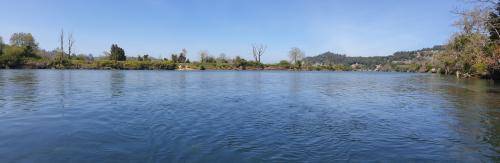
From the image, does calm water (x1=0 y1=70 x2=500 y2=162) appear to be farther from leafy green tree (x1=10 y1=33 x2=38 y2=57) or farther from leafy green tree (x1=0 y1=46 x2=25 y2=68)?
leafy green tree (x1=10 y1=33 x2=38 y2=57)

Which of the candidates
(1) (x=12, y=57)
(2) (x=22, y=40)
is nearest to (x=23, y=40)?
(2) (x=22, y=40)

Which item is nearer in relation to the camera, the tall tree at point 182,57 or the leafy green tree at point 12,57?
the leafy green tree at point 12,57

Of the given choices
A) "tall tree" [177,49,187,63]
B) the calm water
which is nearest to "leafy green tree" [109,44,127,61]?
"tall tree" [177,49,187,63]

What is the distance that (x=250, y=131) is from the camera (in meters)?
14.7

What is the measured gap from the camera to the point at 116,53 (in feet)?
470

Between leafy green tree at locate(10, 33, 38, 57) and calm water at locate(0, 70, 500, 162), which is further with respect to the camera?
leafy green tree at locate(10, 33, 38, 57)

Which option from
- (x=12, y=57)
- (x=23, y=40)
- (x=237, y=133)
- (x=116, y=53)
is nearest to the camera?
(x=237, y=133)

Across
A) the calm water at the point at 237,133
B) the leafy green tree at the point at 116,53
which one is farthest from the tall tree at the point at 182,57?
the calm water at the point at 237,133

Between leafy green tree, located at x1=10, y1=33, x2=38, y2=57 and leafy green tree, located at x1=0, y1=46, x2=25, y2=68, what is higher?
leafy green tree, located at x1=10, y1=33, x2=38, y2=57

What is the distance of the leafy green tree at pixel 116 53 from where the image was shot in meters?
142

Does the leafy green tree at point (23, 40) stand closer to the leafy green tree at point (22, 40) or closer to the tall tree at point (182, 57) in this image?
the leafy green tree at point (22, 40)

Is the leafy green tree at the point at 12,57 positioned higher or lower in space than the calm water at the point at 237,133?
higher

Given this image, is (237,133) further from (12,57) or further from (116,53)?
(116,53)

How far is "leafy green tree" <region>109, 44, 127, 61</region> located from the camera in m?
142
